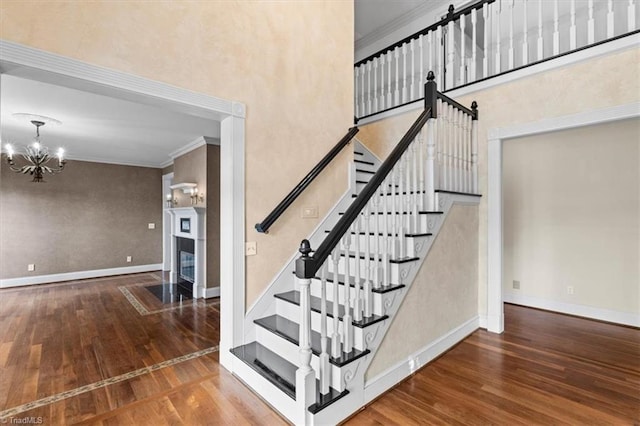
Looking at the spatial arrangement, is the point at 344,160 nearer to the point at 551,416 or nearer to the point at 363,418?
the point at 363,418

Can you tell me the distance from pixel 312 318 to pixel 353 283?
445 mm

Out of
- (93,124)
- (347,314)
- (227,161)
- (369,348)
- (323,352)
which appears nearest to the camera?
(323,352)

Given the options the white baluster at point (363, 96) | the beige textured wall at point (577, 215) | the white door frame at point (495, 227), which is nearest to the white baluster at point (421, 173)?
the white door frame at point (495, 227)

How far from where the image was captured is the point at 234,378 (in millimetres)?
2488

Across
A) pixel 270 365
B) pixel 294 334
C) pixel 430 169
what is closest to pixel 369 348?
pixel 294 334

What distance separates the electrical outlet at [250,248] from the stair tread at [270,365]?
31.3 inches

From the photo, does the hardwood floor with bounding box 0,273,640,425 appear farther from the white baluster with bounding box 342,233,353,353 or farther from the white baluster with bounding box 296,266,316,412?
the white baluster with bounding box 342,233,353,353

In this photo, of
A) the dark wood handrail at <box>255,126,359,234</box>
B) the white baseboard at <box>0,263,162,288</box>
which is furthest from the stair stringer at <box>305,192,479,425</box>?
the white baseboard at <box>0,263,162,288</box>

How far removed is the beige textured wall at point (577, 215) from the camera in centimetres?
379

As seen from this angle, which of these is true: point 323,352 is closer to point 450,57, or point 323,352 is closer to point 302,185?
point 302,185

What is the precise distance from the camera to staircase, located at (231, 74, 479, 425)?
74.8 inches

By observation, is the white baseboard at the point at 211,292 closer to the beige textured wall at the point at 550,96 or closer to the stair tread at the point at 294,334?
the stair tread at the point at 294,334

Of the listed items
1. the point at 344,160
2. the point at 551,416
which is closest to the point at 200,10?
the point at 344,160

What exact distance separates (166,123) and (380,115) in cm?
314
